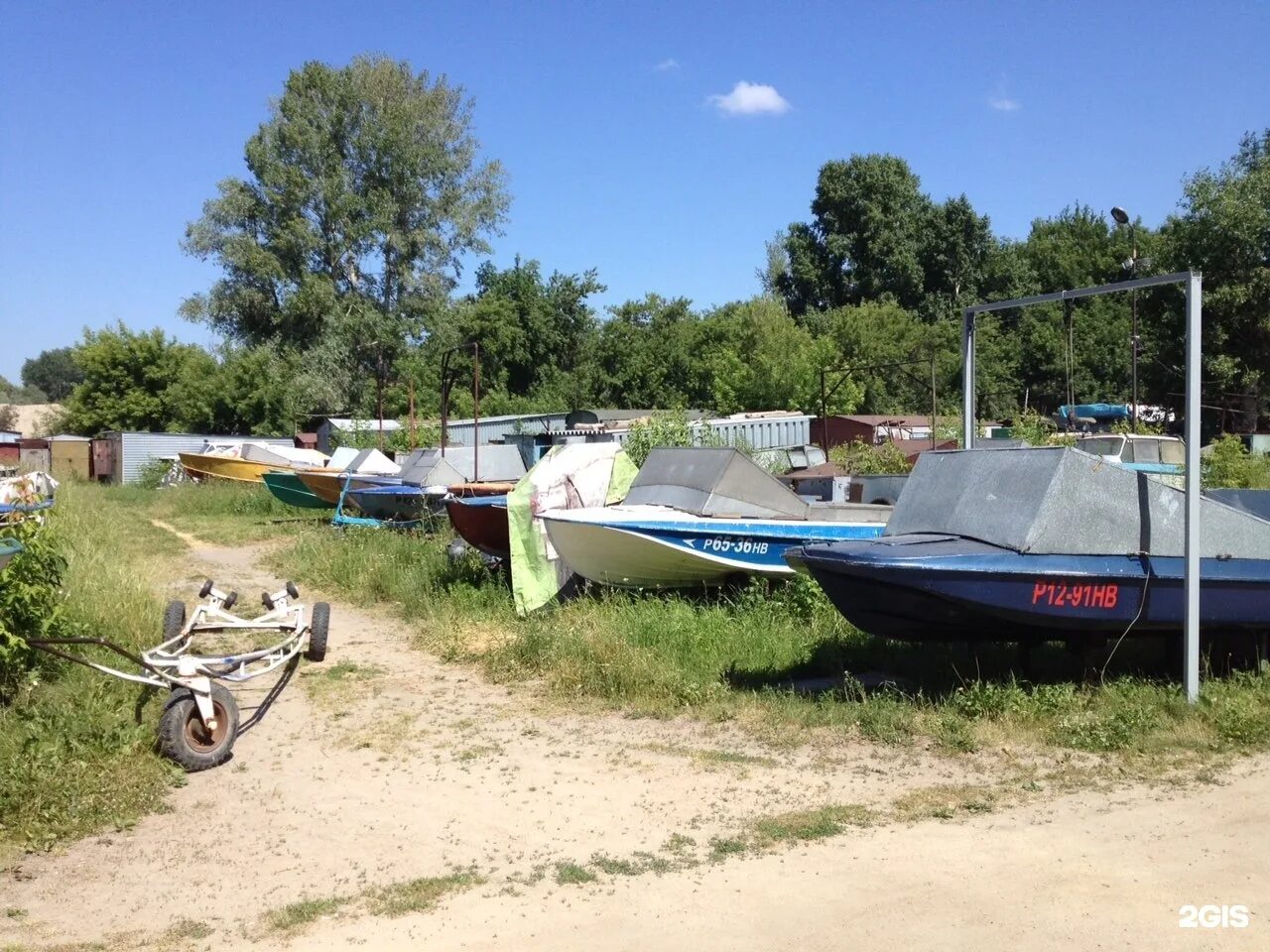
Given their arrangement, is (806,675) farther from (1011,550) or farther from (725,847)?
(725,847)

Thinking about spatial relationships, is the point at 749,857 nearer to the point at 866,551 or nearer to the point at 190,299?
the point at 866,551

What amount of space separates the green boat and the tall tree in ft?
57.4

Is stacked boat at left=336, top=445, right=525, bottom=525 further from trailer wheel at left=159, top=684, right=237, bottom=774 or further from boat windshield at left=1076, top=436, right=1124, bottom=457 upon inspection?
trailer wheel at left=159, top=684, right=237, bottom=774

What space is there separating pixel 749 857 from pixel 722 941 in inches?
35.7

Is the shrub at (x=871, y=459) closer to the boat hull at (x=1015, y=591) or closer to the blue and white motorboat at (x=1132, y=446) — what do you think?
the blue and white motorboat at (x=1132, y=446)

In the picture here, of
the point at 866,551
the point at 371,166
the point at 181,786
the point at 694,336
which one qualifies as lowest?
the point at 181,786

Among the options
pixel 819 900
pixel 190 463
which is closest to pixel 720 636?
pixel 819 900

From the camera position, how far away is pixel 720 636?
9305 mm

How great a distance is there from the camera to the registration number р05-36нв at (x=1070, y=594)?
713cm

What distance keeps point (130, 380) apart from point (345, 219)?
473 inches

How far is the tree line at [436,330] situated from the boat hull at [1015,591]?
27.5m

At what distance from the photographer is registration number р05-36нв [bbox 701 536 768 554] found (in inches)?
410

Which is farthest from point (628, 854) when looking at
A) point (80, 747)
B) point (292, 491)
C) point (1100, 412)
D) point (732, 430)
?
point (1100, 412)

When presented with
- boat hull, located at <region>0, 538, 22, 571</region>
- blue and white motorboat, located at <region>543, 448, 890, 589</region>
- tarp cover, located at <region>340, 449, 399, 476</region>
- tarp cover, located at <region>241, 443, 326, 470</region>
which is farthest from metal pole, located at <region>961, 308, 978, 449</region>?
tarp cover, located at <region>241, 443, 326, 470</region>
